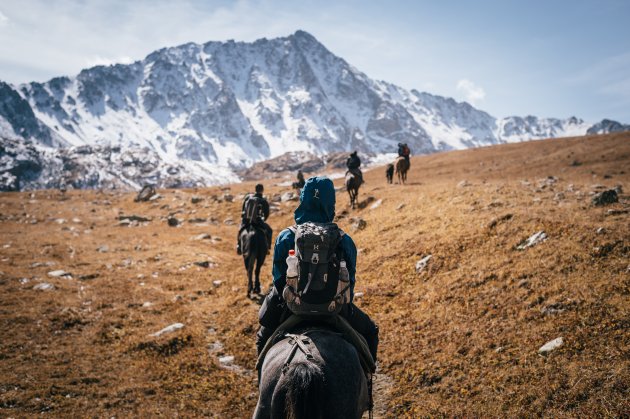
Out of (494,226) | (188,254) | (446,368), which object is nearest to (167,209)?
(188,254)

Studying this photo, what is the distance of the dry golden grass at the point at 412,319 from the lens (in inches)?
298

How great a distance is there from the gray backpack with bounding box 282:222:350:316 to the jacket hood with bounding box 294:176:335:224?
0.62m

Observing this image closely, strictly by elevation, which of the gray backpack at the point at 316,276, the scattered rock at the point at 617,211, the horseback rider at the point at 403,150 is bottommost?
the scattered rock at the point at 617,211

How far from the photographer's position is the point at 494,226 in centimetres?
1405

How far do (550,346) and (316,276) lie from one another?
19.0ft

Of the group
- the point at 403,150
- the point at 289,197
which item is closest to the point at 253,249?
the point at 289,197

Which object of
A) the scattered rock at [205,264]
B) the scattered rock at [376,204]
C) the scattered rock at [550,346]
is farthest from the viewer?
the scattered rock at [376,204]

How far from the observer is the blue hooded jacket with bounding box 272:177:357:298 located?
5895 mm

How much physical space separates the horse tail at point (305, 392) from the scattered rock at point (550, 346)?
19.0 feet

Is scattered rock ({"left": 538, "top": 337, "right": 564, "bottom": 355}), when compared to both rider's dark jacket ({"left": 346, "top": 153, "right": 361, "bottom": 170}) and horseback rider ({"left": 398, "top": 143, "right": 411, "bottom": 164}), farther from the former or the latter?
horseback rider ({"left": 398, "top": 143, "right": 411, "bottom": 164})

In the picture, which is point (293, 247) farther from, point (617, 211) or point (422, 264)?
point (617, 211)

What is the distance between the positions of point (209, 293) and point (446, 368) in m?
10.8

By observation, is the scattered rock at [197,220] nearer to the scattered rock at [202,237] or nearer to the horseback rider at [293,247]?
the scattered rock at [202,237]

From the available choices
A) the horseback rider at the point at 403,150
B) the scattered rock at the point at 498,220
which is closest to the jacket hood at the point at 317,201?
the scattered rock at the point at 498,220
